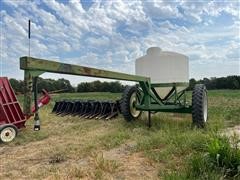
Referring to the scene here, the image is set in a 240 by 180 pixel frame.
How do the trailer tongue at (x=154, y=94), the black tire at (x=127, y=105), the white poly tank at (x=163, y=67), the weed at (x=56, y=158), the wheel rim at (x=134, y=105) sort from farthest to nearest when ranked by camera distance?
the white poly tank at (x=163, y=67) < the wheel rim at (x=134, y=105) < the black tire at (x=127, y=105) < the trailer tongue at (x=154, y=94) < the weed at (x=56, y=158)

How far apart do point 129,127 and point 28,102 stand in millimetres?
3793

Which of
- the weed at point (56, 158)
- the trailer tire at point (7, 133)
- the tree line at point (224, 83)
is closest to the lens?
the weed at point (56, 158)

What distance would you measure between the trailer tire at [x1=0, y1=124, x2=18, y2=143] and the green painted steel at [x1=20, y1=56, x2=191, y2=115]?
2.40m

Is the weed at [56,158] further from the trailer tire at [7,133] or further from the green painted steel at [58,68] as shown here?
the trailer tire at [7,133]

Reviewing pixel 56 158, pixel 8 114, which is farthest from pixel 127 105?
pixel 56 158

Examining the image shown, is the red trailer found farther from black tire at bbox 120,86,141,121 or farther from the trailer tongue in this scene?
black tire at bbox 120,86,141,121

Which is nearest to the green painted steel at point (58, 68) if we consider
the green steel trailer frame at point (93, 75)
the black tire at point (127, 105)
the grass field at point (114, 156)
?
the green steel trailer frame at point (93, 75)

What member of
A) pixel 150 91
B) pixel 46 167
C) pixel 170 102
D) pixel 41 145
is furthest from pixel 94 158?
pixel 170 102

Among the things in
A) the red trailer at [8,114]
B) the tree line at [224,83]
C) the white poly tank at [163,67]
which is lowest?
the red trailer at [8,114]

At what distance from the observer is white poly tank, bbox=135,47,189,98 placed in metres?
8.45

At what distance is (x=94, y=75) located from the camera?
5199mm

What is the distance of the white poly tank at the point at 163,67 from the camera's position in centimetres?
845

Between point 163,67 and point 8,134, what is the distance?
166 inches

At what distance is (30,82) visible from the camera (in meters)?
3.98
